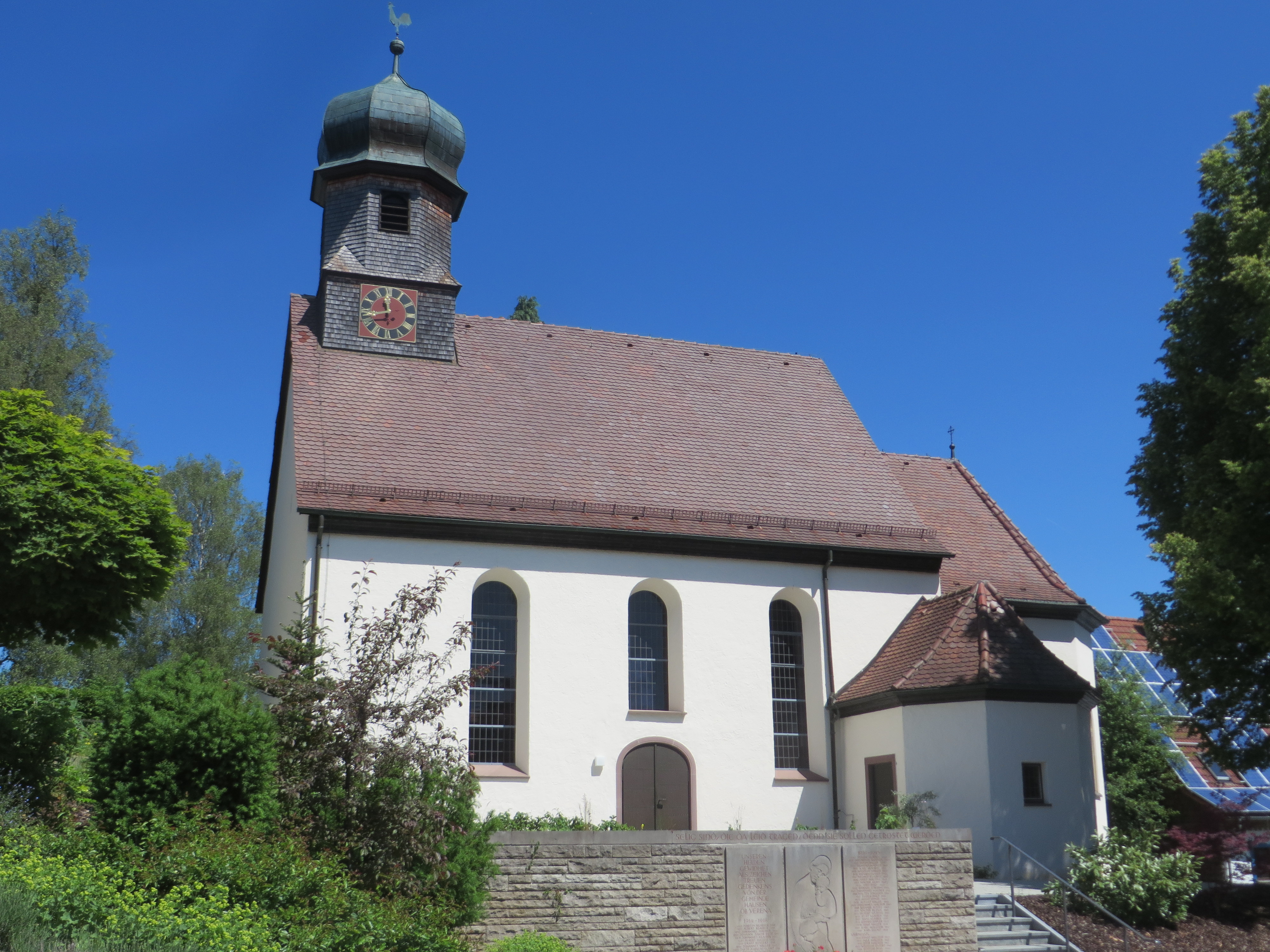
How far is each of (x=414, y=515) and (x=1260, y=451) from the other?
483 inches

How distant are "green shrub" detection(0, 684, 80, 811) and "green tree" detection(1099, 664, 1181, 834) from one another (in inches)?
738

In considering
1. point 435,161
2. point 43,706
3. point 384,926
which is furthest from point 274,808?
point 435,161

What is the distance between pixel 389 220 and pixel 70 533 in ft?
33.8

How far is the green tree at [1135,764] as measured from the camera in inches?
928

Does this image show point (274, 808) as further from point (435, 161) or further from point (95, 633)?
point (435, 161)

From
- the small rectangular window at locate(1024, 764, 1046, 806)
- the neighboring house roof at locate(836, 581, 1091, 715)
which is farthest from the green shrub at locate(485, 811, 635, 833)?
the small rectangular window at locate(1024, 764, 1046, 806)

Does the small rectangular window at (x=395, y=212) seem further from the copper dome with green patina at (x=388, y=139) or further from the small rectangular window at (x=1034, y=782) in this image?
the small rectangular window at (x=1034, y=782)

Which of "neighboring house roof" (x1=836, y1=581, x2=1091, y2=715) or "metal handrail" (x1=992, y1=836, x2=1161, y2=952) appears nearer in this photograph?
"metal handrail" (x1=992, y1=836, x2=1161, y2=952)

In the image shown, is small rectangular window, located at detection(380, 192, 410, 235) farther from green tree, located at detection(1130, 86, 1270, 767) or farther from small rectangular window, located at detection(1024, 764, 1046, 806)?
small rectangular window, located at detection(1024, 764, 1046, 806)

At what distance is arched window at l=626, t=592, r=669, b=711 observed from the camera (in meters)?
A: 19.7

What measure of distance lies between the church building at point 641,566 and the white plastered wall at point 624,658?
44mm

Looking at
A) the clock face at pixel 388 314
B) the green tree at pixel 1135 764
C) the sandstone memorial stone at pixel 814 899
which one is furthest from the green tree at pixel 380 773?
the green tree at pixel 1135 764

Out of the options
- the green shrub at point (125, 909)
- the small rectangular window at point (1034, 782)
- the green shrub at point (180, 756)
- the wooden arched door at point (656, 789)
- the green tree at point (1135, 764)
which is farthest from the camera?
the green tree at point (1135, 764)

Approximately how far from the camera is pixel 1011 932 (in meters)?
14.9
